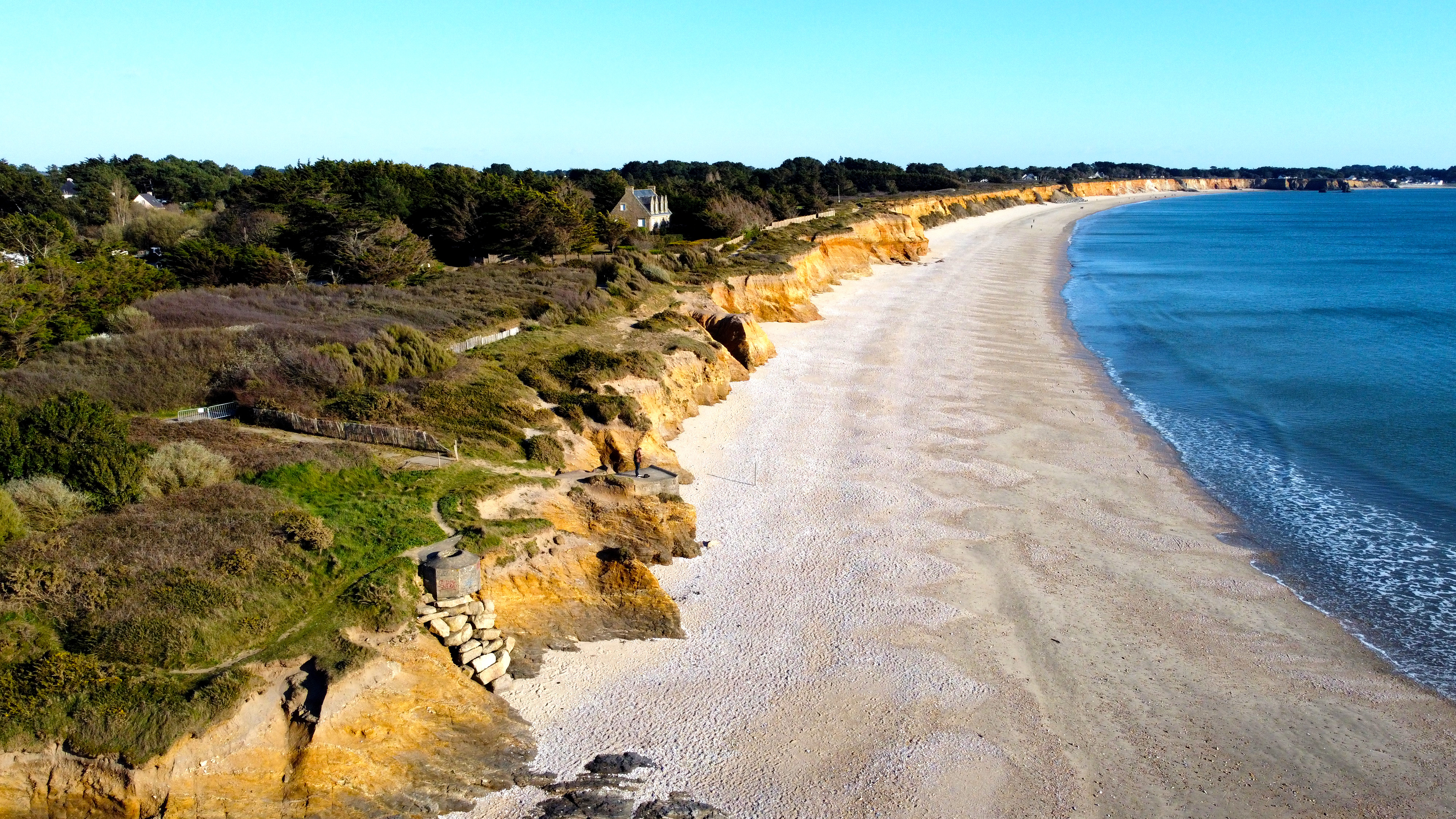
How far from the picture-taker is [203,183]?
7425 centimetres

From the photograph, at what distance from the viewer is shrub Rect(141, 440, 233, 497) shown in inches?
582

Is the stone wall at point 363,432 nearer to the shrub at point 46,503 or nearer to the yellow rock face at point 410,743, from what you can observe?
the shrub at point 46,503

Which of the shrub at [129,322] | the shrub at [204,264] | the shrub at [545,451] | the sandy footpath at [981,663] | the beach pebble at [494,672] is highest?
the shrub at [204,264]

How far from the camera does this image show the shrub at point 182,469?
14781mm

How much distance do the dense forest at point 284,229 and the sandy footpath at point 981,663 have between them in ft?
59.8

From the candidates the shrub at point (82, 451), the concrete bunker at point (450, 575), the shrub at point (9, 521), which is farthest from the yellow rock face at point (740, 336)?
the shrub at point (9, 521)

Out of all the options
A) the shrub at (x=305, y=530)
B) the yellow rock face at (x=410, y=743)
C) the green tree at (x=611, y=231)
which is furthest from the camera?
the green tree at (x=611, y=231)

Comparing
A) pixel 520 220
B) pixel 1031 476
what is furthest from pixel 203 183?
pixel 1031 476

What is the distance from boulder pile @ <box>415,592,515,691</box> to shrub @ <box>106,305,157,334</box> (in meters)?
16.7

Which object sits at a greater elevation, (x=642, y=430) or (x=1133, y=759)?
(x=642, y=430)

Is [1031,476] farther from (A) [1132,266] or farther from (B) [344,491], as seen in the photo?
(A) [1132,266]

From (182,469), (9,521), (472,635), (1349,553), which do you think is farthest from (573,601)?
(1349,553)

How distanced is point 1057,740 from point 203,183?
82.1 metres

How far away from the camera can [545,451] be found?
61.6 feet
